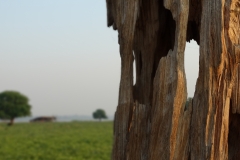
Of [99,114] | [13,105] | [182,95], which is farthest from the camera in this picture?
[99,114]

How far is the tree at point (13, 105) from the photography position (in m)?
53.5

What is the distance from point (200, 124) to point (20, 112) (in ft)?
171

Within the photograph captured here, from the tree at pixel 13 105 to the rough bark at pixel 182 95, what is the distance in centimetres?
5150

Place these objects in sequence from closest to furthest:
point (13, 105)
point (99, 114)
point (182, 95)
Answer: point (182, 95), point (13, 105), point (99, 114)

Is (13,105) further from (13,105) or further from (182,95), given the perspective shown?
(182,95)

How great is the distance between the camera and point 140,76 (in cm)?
428

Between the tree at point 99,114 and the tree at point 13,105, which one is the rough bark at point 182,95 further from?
the tree at point 99,114

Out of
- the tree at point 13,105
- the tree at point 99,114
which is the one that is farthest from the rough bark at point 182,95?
the tree at point 99,114

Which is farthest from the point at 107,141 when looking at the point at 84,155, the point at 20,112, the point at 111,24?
the point at 20,112

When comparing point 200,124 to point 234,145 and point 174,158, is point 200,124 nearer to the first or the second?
point 174,158

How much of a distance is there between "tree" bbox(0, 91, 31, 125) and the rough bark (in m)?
51.5

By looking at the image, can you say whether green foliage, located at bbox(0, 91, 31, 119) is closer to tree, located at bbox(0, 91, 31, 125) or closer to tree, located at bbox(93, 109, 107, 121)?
tree, located at bbox(0, 91, 31, 125)

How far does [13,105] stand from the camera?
54156 mm

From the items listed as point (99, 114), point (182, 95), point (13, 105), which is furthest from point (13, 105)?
point (182, 95)
